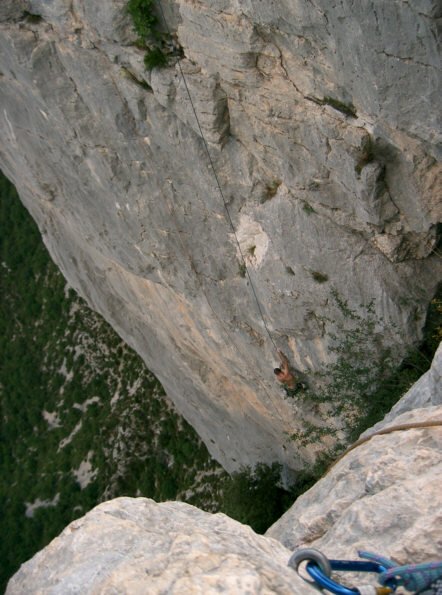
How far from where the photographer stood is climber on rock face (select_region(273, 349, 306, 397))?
14.3 metres

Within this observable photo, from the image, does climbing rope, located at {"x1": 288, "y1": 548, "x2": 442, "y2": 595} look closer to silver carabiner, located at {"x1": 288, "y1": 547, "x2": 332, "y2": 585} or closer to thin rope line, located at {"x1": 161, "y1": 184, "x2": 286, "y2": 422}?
silver carabiner, located at {"x1": 288, "y1": 547, "x2": 332, "y2": 585}

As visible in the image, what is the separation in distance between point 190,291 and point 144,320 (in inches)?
168

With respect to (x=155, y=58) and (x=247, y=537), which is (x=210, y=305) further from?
(x=247, y=537)

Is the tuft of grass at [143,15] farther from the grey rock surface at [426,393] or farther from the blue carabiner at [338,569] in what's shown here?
the blue carabiner at [338,569]

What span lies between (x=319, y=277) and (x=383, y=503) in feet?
22.3

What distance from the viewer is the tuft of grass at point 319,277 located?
39.3ft

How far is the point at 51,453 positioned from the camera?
2380cm

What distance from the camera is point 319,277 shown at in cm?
1205

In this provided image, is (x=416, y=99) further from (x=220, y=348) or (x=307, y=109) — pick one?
(x=220, y=348)

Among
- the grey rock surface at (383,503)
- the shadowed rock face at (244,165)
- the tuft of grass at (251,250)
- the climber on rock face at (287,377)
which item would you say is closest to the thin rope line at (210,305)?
the shadowed rock face at (244,165)

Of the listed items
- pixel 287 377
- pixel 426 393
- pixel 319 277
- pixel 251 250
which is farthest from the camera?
pixel 287 377

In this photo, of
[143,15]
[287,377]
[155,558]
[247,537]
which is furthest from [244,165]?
[155,558]

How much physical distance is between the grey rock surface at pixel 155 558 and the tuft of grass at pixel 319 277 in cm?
708

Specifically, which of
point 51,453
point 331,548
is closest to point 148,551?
point 331,548
